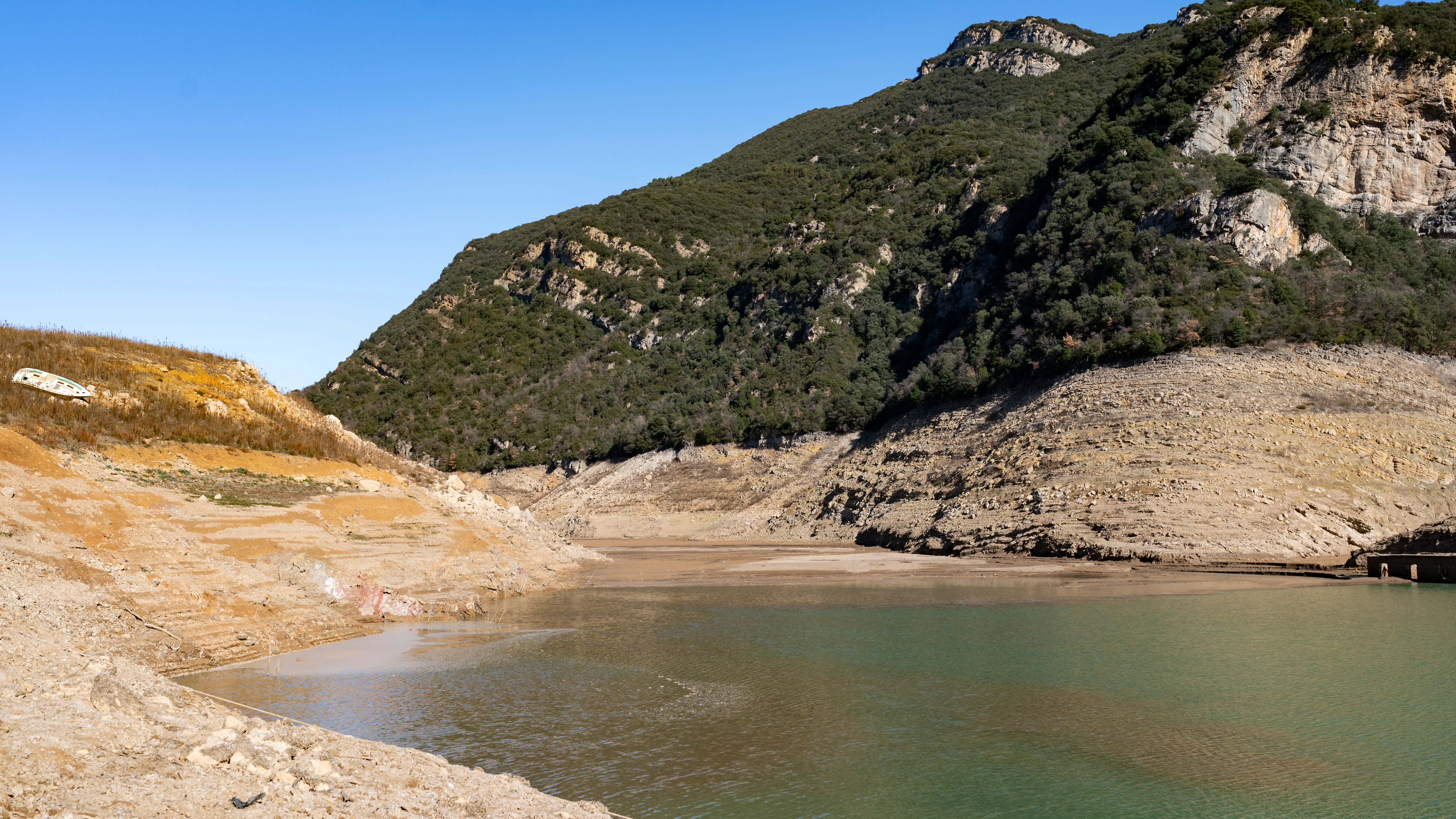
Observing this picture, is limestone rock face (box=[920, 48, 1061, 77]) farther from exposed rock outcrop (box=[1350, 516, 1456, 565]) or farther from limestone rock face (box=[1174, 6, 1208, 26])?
exposed rock outcrop (box=[1350, 516, 1456, 565])

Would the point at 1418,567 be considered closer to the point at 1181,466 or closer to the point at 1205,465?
the point at 1205,465

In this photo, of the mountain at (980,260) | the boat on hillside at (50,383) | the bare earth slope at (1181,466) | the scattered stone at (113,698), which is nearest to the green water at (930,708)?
the scattered stone at (113,698)

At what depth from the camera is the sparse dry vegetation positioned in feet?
70.3

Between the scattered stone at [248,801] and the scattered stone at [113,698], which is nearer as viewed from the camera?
the scattered stone at [248,801]

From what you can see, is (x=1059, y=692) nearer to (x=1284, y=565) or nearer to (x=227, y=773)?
(x=227, y=773)

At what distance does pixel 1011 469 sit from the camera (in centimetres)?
4403

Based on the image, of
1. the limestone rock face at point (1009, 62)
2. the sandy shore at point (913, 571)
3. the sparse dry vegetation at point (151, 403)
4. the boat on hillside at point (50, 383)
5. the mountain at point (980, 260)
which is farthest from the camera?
the limestone rock face at point (1009, 62)

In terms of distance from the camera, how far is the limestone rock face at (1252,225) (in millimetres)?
49156

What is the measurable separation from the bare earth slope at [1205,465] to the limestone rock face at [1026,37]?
386 feet

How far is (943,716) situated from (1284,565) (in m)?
25.3

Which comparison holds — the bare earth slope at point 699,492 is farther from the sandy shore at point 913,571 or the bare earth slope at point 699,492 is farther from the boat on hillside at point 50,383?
the boat on hillside at point 50,383

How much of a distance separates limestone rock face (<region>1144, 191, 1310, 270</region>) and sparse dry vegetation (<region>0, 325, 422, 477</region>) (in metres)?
46.0

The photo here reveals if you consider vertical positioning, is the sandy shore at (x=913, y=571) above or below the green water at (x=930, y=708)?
below

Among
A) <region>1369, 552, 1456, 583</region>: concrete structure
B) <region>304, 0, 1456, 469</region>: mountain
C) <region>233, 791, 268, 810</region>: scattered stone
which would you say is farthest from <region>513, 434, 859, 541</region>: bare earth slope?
<region>233, 791, 268, 810</region>: scattered stone
